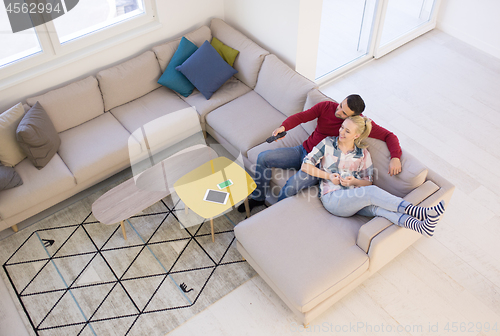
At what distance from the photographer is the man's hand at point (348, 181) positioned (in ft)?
10.1

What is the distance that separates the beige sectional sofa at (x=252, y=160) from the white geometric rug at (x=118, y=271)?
258mm

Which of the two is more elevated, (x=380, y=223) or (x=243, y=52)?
(x=243, y=52)

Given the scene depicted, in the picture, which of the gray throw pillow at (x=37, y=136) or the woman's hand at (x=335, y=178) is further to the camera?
the gray throw pillow at (x=37, y=136)

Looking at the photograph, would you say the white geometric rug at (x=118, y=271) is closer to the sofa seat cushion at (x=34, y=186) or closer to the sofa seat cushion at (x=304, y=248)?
the sofa seat cushion at (x=34, y=186)

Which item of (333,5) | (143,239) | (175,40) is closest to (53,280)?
(143,239)

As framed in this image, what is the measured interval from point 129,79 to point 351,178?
236 cm

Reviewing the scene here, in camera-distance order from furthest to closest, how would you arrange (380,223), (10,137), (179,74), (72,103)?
(179,74), (72,103), (10,137), (380,223)

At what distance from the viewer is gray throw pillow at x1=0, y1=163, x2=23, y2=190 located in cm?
326

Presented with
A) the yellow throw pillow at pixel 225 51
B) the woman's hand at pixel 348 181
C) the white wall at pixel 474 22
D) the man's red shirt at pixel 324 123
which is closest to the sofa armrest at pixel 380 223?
the woman's hand at pixel 348 181

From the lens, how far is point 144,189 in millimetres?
3414

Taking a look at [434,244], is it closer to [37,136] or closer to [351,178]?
[351,178]

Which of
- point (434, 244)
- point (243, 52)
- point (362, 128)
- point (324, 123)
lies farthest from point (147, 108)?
point (434, 244)

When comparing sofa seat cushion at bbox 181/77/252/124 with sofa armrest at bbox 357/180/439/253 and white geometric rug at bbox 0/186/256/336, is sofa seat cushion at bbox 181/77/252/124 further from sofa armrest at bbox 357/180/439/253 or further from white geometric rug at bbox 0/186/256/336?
sofa armrest at bbox 357/180/439/253

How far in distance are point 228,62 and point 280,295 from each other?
8.18 ft
